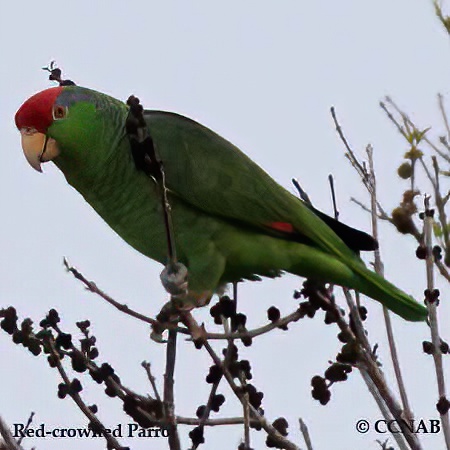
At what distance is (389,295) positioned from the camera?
12.0ft

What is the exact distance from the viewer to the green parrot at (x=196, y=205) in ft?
11.8

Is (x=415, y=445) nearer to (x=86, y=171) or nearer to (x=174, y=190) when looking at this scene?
(x=174, y=190)

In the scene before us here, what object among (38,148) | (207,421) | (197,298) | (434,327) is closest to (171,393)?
(207,421)

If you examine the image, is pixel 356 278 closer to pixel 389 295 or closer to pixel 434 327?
pixel 389 295

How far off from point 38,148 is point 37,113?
17cm

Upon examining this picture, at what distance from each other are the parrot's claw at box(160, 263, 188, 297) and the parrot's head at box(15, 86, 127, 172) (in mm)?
1245

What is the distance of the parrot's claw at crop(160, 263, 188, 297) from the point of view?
8.38 ft

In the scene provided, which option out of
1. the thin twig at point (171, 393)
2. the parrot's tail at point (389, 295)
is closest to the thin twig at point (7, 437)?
the thin twig at point (171, 393)

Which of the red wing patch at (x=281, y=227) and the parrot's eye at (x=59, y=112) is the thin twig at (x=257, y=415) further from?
the parrot's eye at (x=59, y=112)

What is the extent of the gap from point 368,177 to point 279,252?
687 mm

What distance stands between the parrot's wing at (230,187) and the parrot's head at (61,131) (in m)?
0.28

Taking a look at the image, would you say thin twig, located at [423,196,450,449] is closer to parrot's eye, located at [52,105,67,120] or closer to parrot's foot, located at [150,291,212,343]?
parrot's foot, located at [150,291,212,343]

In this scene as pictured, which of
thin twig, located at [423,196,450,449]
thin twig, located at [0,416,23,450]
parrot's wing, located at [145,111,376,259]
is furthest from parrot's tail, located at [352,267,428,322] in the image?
thin twig, located at [0,416,23,450]

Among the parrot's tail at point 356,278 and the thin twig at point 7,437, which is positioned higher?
the parrot's tail at point 356,278
